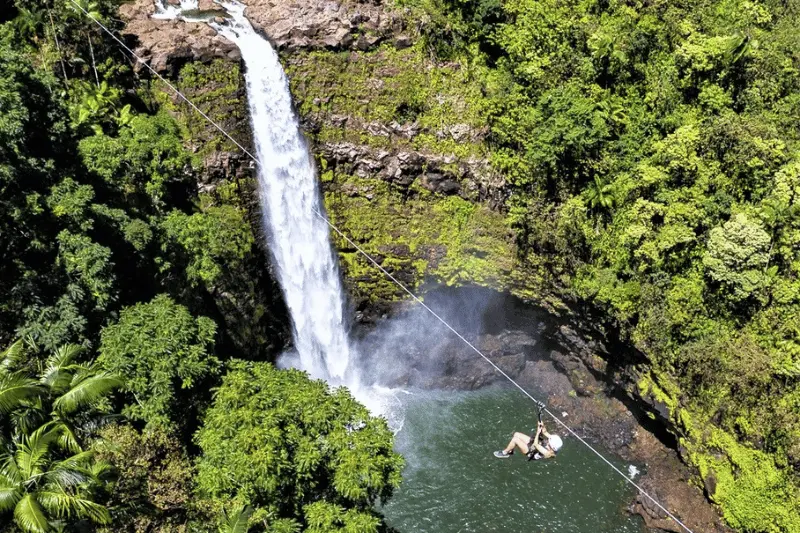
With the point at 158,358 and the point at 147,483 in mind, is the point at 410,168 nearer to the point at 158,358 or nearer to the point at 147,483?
the point at 158,358

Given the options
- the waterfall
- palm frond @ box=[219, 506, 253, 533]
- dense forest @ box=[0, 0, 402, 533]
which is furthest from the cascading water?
palm frond @ box=[219, 506, 253, 533]

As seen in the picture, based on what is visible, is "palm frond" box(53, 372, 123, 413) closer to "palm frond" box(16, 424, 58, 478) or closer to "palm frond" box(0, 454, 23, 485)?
"palm frond" box(16, 424, 58, 478)

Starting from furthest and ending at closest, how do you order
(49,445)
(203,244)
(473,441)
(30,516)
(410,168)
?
(410,168), (473,441), (203,244), (49,445), (30,516)

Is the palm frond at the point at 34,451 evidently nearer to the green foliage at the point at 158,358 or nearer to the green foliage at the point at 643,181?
the green foliage at the point at 158,358

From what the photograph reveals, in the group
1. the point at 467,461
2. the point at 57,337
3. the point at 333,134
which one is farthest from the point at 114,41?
the point at 467,461

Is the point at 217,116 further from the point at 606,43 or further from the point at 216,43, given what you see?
the point at 606,43

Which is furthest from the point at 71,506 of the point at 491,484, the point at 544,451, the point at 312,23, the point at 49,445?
the point at 312,23

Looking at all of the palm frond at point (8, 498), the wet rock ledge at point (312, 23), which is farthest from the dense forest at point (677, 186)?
the palm frond at point (8, 498)
